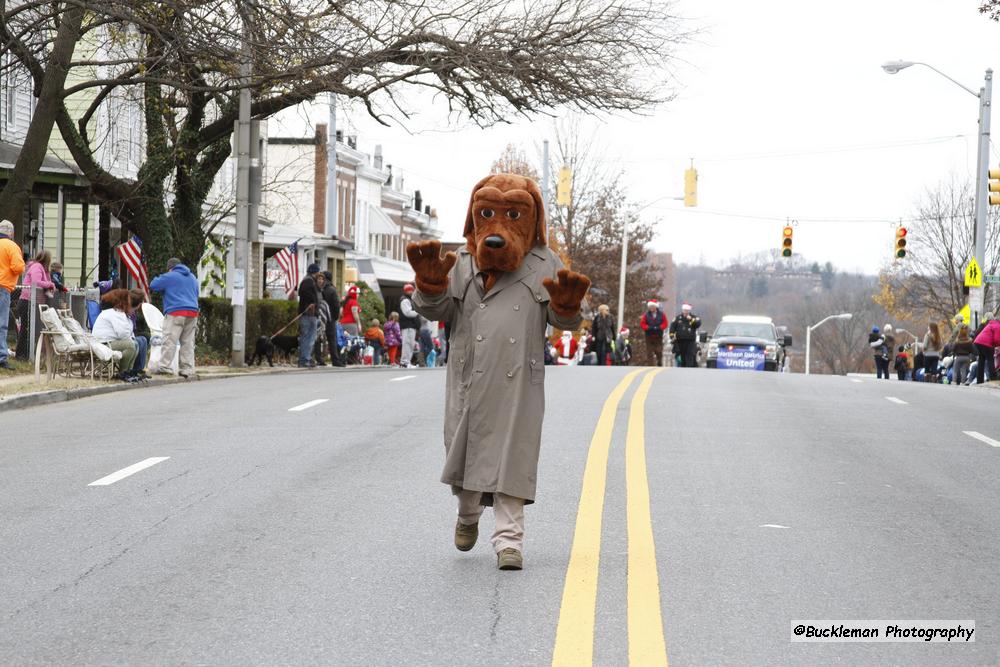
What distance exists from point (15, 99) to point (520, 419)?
26682mm

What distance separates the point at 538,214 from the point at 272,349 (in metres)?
20.7

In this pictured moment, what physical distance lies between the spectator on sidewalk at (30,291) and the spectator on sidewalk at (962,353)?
19109 millimetres

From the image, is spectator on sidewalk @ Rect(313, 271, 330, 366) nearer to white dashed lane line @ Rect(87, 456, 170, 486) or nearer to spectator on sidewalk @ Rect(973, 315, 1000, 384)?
spectator on sidewalk @ Rect(973, 315, 1000, 384)

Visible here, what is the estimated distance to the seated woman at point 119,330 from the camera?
780 inches

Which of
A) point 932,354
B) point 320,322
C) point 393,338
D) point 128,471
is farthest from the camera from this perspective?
point 932,354

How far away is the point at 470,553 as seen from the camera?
306 inches

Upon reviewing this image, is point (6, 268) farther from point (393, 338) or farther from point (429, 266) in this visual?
point (393, 338)

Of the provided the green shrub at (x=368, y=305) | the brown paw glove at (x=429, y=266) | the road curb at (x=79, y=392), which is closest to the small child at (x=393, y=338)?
the green shrub at (x=368, y=305)

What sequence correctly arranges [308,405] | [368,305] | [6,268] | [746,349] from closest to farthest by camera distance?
[308,405] < [6,268] < [746,349] < [368,305]

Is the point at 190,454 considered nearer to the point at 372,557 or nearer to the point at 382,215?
the point at 372,557

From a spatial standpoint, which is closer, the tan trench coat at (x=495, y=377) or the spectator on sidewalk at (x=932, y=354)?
the tan trench coat at (x=495, y=377)

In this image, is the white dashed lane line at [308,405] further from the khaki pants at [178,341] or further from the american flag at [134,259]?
the american flag at [134,259]

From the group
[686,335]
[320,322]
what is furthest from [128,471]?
[686,335]

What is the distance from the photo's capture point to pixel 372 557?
7.55 meters
